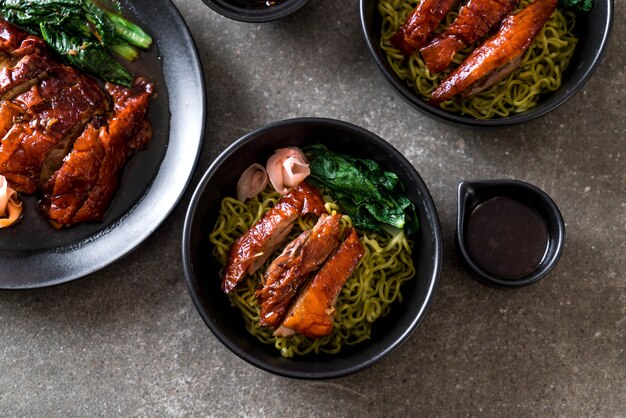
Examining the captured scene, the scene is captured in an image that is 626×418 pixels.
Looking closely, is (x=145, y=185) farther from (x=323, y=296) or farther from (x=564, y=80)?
(x=564, y=80)

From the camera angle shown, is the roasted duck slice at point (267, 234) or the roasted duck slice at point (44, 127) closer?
the roasted duck slice at point (267, 234)

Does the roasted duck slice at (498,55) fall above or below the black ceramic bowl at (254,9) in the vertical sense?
below

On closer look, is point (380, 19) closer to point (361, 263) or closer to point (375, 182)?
point (375, 182)

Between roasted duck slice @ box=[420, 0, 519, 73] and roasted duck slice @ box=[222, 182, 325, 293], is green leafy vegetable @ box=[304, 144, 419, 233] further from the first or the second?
roasted duck slice @ box=[420, 0, 519, 73]

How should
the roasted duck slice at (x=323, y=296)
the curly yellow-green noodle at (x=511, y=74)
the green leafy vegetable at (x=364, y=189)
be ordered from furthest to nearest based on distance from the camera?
the curly yellow-green noodle at (x=511, y=74), the green leafy vegetable at (x=364, y=189), the roasted duck slice at (x=323, y=296)

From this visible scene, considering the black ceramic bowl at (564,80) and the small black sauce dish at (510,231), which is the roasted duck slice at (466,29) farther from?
the small black sauce dish at (510,231)

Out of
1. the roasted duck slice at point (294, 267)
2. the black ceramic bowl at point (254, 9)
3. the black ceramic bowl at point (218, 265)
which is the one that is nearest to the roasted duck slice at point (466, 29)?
the black ceramic bowl at point (218, 265)

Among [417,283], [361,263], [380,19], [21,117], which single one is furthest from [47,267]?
[380,19]
